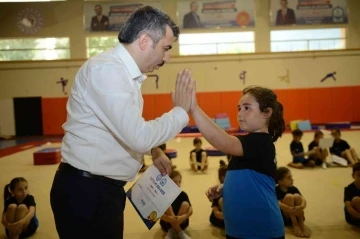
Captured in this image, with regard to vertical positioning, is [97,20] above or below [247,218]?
above

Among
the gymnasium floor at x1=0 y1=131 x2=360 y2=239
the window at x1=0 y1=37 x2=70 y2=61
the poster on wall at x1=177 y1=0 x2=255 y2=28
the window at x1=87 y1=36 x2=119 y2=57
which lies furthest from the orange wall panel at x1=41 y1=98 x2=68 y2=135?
the gymnasium floor at x1=0 y1=131 x2=360 y2=239

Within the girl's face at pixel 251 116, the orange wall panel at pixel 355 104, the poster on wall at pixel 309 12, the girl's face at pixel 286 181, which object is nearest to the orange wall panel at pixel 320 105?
the orange wall panel at pixel 355 104

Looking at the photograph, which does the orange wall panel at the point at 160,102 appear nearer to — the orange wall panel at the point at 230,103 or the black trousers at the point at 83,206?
the orange wall panel at the point at 230,103

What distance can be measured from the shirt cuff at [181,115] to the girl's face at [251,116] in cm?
58

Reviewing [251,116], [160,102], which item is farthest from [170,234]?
[160,102]

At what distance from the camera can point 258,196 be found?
2.06 meters

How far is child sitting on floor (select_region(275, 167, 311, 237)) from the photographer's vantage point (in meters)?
3.88

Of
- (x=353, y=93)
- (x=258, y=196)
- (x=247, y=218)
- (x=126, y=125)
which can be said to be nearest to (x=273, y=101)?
(x=258, y=196)

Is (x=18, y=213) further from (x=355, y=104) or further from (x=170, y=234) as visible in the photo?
(x=355, y=104)

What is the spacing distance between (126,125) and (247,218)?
1014 millimetres

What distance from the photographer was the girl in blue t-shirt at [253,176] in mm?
2045

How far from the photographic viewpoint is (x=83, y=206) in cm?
164

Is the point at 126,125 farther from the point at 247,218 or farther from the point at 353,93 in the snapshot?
the point at 353,93


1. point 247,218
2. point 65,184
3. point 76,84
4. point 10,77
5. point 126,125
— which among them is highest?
point 10,77
